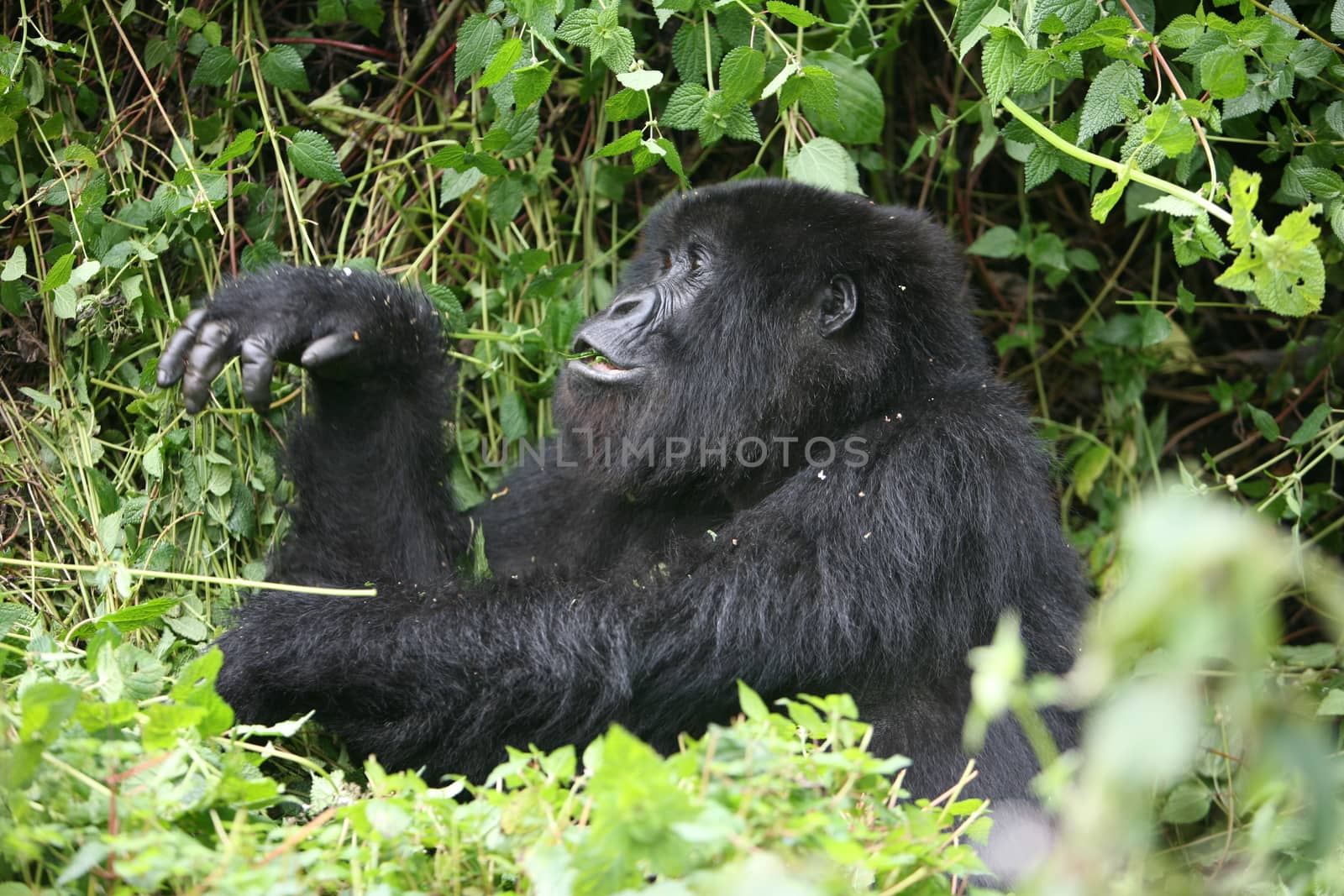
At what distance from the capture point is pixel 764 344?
3391 mm

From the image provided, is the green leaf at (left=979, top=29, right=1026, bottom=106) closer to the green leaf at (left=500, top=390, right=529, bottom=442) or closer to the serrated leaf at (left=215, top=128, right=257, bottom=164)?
the green leaf at (left=500, top=390, right=529, bottom=442)

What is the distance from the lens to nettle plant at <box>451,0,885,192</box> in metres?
3.46

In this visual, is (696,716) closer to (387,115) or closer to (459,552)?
(459,552)

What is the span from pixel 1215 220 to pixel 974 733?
2.61m

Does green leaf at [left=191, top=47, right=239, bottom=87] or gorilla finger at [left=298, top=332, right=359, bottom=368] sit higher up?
green leaf at [left=191, top=47, right=239, bottom=87]

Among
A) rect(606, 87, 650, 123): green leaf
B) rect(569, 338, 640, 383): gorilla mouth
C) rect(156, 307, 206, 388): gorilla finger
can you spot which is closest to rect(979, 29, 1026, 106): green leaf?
rect(606, 87, 650, 123): green leaf

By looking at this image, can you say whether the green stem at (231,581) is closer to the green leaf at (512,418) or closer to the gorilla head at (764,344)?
the gorilla head at (764,344)

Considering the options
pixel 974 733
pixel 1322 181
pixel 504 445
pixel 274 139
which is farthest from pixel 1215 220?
pixel 274 139

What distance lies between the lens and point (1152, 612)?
1072 millimetres

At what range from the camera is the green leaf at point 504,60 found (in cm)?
333

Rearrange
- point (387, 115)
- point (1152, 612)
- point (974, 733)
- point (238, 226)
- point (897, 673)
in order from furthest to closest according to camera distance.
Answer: point (387, 115)
point (238, 226)
point (897, 673)
point (974, 733)
point (1152, 612)

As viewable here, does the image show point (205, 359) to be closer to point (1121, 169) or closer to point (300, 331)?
point (300, 331)

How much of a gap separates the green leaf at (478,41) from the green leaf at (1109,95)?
162cm

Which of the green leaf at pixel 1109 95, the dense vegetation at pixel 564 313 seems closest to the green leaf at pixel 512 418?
the dense vegetation at pixel 564 313
